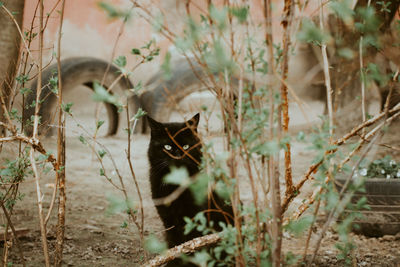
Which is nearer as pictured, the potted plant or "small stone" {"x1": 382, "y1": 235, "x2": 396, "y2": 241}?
the potted plant

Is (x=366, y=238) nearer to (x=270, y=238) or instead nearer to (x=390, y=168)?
(x=390, y=168)

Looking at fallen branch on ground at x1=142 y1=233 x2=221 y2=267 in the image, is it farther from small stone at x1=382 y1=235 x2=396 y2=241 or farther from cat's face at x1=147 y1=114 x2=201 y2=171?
small stone at x1=382 y1=235 x2=396 y2=241

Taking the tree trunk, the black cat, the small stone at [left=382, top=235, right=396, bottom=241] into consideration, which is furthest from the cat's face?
the small stone at [left=382, top=235, right=396, bottom=241]

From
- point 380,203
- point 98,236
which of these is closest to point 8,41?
point 98,236

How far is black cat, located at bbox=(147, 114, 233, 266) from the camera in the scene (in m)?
2.22

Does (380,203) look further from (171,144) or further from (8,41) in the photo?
(8,41)

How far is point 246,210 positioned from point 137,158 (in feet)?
14.2

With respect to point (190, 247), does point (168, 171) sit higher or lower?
higher

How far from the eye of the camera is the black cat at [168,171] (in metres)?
2.22

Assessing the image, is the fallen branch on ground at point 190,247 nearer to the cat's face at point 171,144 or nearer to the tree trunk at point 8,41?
the cat's face at point 171,144

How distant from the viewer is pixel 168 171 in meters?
2.39

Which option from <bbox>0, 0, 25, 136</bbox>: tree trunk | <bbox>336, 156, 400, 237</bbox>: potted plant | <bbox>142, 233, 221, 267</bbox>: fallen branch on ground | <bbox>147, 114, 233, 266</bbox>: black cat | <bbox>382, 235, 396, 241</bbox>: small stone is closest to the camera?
<bbox>142, 233, 221, 267</bbox>: fallen branch on ground

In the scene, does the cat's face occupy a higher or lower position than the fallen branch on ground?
higher

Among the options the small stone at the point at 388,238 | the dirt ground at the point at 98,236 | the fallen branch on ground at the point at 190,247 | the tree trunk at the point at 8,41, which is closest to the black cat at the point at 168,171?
the dirt ground at the point at 98,236
